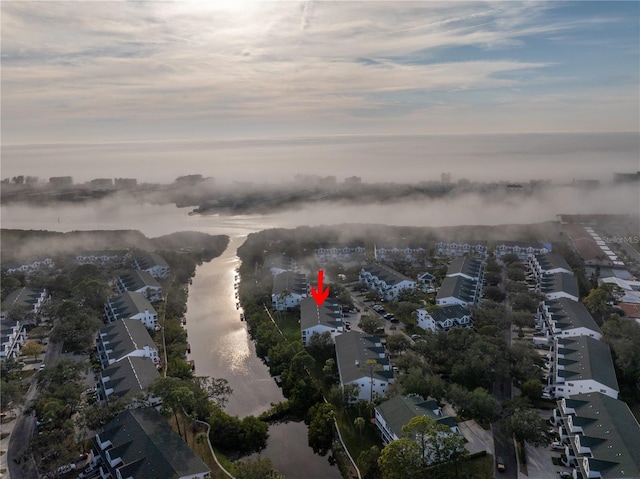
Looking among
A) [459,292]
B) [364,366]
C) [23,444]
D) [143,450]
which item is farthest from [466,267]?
[23,444]

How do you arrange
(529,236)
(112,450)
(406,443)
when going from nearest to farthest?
(406,443), (112,450), (529,236)

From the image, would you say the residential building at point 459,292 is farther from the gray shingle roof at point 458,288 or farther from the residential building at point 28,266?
the residential building at point 28,266

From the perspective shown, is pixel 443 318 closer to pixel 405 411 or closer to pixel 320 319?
pixel 320 319

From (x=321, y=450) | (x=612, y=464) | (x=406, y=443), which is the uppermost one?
(x=406, y=443)

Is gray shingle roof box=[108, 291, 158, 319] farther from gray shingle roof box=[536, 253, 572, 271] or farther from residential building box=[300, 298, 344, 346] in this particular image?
gray shingle roof box=[536, 253, 572, 271]

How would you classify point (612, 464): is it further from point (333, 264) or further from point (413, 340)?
point (333, 264)

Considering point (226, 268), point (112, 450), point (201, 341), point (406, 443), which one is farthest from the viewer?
point (226, 268)

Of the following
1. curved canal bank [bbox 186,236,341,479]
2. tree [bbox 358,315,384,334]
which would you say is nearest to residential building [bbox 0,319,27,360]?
curved canal bank [bbox 186,236,341,479]

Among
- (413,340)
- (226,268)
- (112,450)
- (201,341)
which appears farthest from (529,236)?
(112,450)
